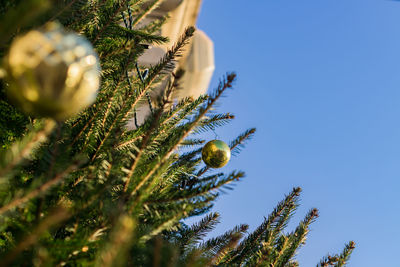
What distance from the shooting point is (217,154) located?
1.48 m

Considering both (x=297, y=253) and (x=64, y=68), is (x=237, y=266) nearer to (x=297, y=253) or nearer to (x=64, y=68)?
(x=297, y=253)

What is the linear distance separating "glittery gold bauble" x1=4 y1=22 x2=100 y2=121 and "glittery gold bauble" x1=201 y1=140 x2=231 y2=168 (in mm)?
890

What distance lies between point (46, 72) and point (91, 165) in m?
0.42

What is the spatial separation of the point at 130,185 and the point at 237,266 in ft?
2.30

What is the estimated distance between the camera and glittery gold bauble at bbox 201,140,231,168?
148cm

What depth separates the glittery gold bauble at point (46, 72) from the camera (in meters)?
0.63

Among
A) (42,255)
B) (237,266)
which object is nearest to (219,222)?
(237,266)

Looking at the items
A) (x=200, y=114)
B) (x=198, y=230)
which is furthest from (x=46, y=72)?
(x=198, y=230)

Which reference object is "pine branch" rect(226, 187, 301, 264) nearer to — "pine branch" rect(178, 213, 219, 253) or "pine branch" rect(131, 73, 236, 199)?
"pine branch" rect(178, 213, 219, 253)

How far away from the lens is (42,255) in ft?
1.69

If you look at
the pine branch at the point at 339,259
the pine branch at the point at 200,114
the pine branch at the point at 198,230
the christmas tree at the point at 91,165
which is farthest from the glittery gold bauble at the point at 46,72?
the pine branch at the point at 339,259

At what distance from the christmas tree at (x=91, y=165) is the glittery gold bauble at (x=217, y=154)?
0.35ft

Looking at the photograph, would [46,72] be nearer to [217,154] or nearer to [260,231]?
[217,154]

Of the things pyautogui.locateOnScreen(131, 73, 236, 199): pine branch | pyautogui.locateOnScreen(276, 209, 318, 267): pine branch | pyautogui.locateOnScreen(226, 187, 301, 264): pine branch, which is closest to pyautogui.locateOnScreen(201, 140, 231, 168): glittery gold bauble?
pyautogui.locateOnScreen(226, 187, 301, 264): pine branch
